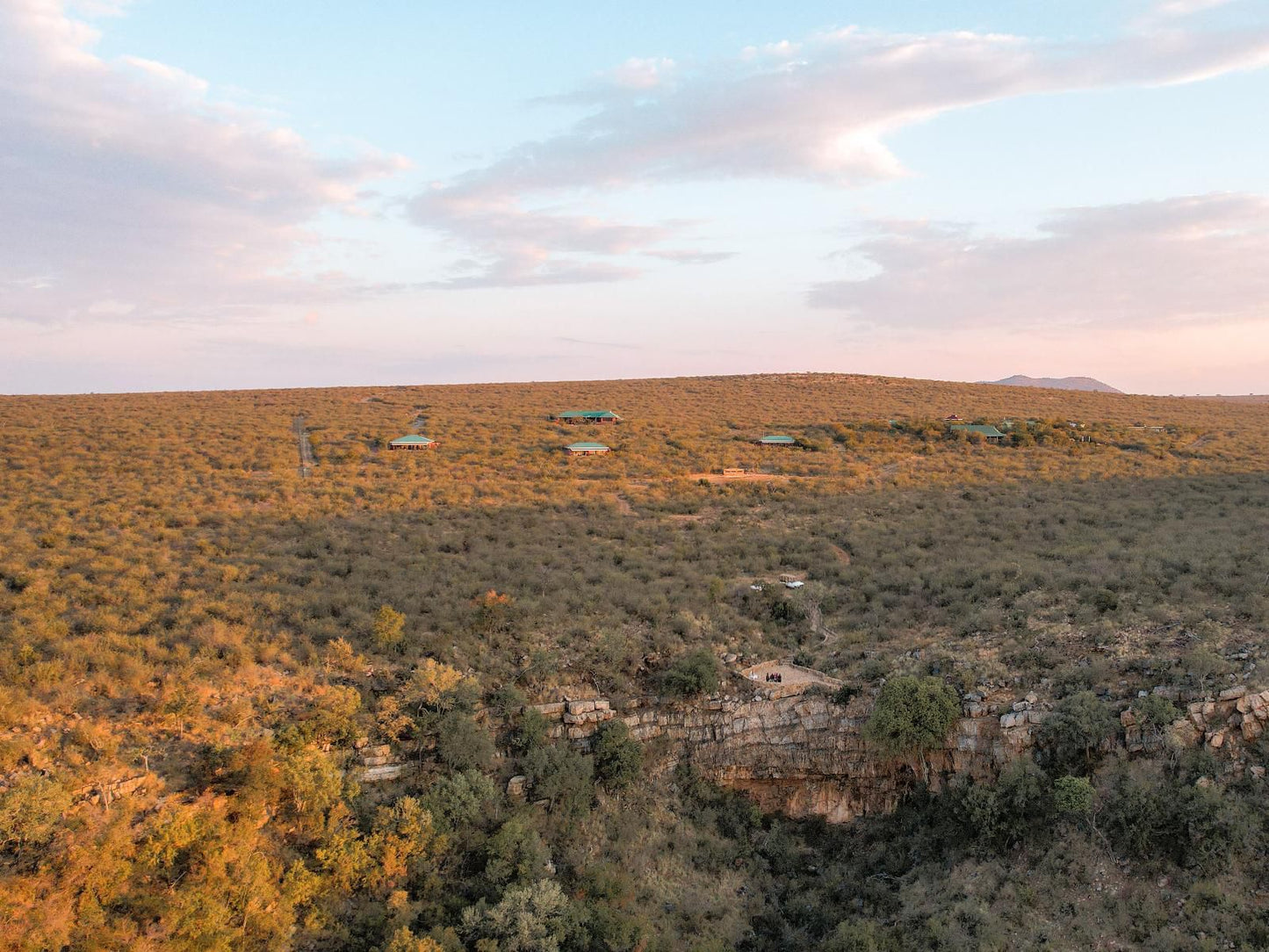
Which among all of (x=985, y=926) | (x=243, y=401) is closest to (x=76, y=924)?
(x=985, y=926)

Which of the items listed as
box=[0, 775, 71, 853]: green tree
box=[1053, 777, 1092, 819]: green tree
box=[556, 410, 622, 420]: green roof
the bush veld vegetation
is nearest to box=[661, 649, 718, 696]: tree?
the bush veld vegetation

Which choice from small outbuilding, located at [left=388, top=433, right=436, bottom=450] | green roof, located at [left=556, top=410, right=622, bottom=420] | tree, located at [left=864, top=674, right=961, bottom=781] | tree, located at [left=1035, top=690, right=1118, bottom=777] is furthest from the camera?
green roof, located at [left=556, top=410, right=622, bottom=420]

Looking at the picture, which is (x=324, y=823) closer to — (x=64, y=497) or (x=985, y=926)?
(x=985, y=926)

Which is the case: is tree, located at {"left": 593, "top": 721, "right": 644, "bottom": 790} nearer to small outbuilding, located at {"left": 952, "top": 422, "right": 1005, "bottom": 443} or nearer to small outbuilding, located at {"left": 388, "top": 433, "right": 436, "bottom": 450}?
small outbuilding, located at {"left": 388, "top": 433, "right": 436, "bottom": 450}

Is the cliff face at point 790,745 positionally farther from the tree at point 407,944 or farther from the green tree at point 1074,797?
the tree at point 407,944

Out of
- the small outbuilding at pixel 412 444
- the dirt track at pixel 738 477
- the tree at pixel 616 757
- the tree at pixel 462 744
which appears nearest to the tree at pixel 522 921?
the tree at pixel 462 744
